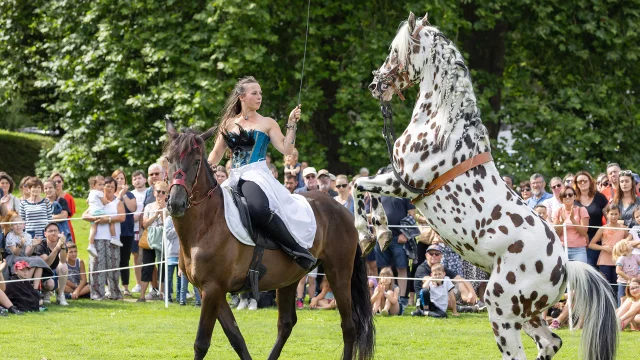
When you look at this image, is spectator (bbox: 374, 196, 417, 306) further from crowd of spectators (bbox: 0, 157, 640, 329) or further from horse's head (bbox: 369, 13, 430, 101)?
horse's head (bbox: 369, 13, 430, 101)

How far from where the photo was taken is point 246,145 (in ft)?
27.3

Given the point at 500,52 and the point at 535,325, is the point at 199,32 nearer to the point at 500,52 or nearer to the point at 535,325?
the point at 500,52

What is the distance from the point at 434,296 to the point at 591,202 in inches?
102

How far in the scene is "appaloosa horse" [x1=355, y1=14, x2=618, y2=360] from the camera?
634 centimetres

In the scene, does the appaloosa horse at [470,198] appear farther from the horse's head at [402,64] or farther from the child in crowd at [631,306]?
the child in crowd at [631,306]

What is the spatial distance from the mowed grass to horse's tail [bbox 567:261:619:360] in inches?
116

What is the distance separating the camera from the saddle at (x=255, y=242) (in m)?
8.11

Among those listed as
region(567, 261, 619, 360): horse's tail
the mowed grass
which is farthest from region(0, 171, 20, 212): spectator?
region(567, 261, 619, 360): horse's tail

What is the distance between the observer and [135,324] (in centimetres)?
1179

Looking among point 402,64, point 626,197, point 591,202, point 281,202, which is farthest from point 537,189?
point 402,64

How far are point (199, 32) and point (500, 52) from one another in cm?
726

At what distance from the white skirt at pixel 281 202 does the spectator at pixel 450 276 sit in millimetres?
4954

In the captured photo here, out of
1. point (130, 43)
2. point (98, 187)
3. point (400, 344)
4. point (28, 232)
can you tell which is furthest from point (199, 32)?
point (400, 344)

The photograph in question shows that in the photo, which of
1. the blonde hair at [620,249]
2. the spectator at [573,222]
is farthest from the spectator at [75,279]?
the blonde hair at [620,249]
